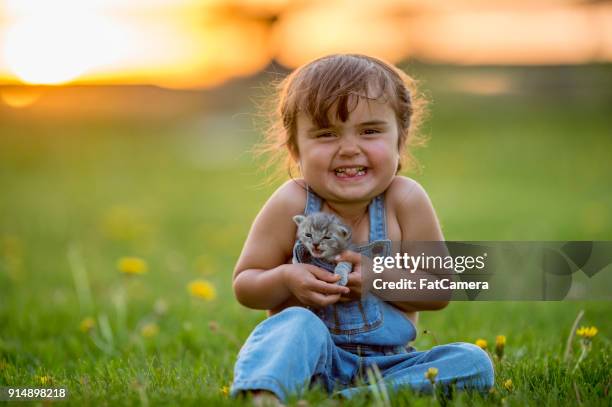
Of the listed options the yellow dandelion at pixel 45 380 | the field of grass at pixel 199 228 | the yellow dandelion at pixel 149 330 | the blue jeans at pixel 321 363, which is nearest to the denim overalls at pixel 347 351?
the blue jeans at pixel 321 363

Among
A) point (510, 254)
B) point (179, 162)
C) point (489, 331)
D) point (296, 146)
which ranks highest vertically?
point (179, 162)

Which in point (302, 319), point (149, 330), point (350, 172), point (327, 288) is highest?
point (350, 172)

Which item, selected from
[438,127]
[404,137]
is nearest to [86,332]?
[404,137]

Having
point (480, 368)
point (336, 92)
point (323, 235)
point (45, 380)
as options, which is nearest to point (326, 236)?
point (323, 235)

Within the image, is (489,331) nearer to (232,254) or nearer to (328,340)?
(328,340)

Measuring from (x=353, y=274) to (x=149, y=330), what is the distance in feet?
5.86

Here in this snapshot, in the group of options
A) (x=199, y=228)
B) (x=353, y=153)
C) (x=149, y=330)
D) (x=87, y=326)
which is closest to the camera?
(x=353, y=153)

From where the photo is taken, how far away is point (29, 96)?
40.3ft

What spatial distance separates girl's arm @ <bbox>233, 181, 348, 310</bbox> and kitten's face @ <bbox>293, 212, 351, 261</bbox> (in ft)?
0.27

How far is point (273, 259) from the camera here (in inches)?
117

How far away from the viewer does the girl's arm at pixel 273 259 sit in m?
2.81

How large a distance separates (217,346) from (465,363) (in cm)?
159

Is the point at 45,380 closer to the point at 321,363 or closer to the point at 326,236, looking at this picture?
the point at 321,363

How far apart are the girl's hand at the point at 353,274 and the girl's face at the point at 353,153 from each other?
240 millimetres
